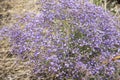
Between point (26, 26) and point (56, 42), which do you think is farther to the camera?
point (26, 26)

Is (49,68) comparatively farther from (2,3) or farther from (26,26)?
(2,3)

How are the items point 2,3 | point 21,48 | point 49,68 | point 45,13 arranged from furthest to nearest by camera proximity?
point 2,3 → point 45,13 → point 21,48 → point 49,68

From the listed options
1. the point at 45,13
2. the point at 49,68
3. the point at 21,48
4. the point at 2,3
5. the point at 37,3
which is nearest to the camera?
the point at 49,68

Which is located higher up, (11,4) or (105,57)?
(11,4)

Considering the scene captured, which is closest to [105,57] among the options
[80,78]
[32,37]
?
[80,78]

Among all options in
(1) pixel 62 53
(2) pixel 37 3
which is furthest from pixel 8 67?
(2) pixel 37 3

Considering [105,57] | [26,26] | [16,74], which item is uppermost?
[26,26]
